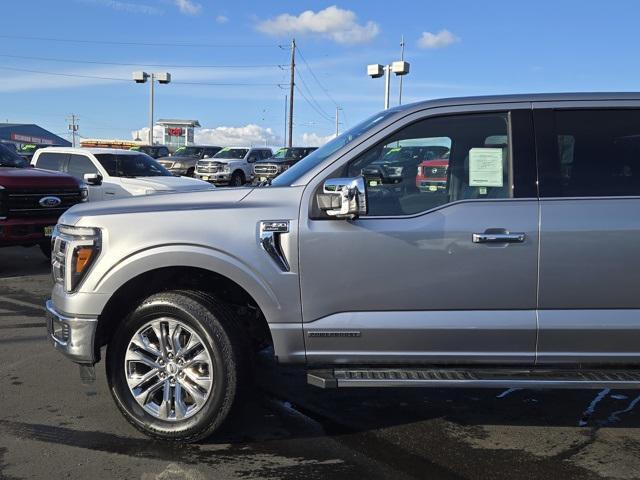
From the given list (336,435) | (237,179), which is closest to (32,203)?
(336,435)

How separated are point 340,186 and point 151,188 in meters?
9.15

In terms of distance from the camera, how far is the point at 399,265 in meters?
3.43

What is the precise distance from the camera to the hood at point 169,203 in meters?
3.60

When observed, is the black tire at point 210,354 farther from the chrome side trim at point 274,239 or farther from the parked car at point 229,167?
the parked car at point 229,167

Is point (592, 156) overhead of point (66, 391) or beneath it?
overhead

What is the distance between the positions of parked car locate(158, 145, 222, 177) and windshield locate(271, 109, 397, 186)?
24303 millimetres

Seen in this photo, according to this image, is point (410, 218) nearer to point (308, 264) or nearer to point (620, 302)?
point (308, 264)

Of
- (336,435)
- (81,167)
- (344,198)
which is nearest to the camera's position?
(344,198)

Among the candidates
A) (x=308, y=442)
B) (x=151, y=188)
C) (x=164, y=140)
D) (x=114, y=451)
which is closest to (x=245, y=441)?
(x=308, y=442)

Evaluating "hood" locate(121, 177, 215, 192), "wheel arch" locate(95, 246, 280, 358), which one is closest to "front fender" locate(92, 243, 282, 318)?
"wheel arch" locate(95, 246, 280, 358)

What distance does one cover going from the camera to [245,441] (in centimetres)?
373

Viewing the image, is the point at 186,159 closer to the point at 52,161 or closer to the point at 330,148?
the point at 52,161

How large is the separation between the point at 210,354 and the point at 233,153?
27.8m

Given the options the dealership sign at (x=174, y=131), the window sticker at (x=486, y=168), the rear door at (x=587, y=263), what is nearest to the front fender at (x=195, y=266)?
the window sticker at (x=486, y=168)
